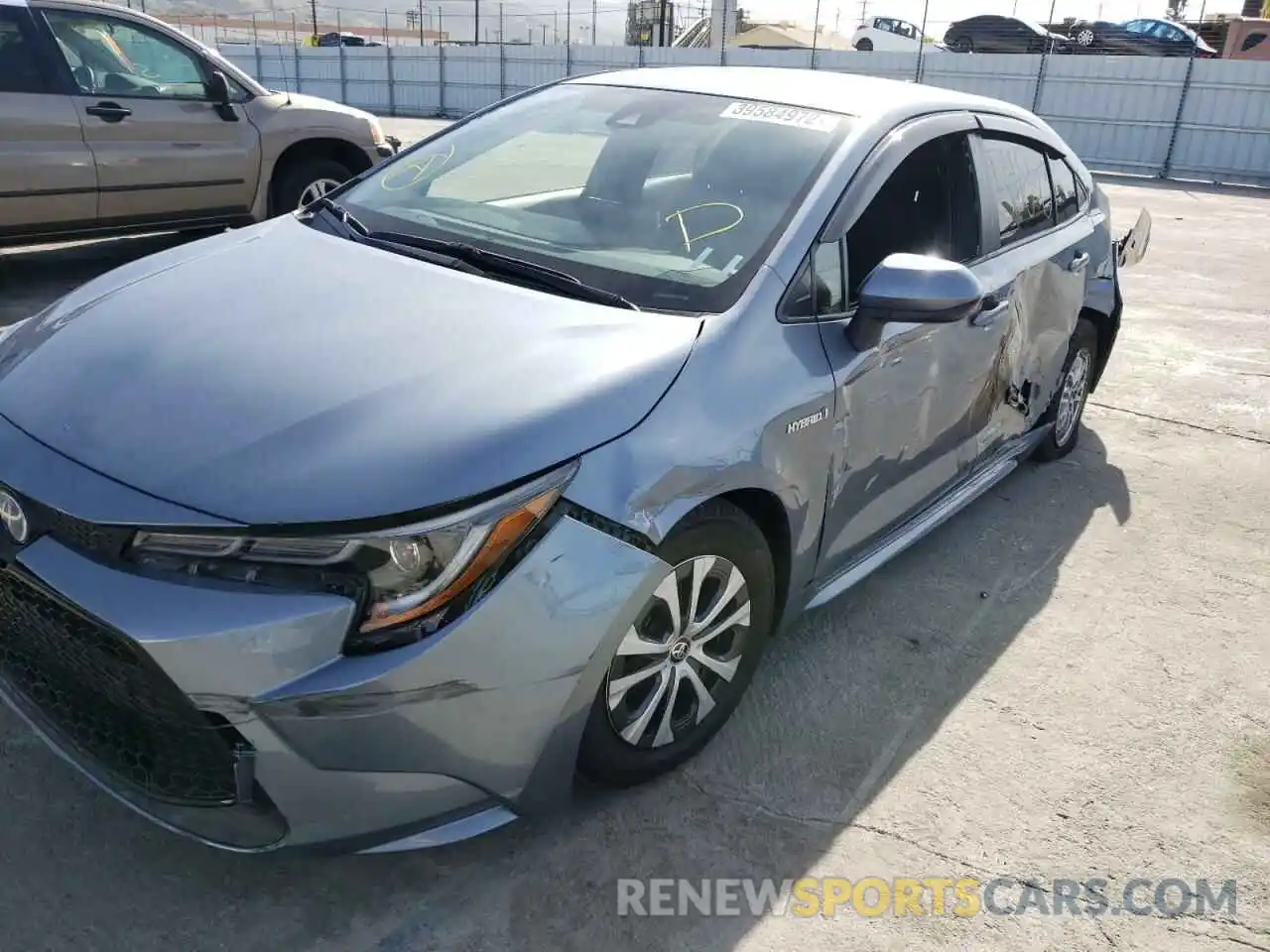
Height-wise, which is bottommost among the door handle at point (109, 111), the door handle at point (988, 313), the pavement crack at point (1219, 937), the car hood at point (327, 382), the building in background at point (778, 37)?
the pavement crack at point (1219, 937)

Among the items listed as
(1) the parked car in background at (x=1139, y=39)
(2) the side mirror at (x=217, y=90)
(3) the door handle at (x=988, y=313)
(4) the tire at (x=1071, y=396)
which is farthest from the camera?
(1) the parked car in background at (x=1139, y=39)

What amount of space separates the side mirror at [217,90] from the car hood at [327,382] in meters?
4.69

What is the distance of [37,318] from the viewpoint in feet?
8.67

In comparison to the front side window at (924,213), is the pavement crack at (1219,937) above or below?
below

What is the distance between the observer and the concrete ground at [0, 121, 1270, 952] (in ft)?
6.90

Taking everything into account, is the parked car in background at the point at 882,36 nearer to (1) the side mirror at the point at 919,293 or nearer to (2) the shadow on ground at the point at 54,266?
(2) the shadow on ground at the point at 54,266

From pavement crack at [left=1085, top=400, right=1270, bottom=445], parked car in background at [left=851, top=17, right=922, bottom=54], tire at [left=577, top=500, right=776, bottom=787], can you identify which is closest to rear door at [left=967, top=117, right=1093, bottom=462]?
tire at [left=577, top=500, right=776, bottom=787]

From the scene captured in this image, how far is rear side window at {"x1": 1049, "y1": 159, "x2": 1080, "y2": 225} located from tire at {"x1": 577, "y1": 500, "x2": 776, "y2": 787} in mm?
2458

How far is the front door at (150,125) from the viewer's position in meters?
6.21

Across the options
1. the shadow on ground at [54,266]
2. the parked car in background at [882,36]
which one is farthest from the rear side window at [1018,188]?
the parked car in background at [882,36]

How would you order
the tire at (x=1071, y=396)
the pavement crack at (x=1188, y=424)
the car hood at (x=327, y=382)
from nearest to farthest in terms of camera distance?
1. the car hood at (x=327, y=382)
2. the tire at (x=1071, y=396)
3. the pavement crack at (x=1188, y=424)

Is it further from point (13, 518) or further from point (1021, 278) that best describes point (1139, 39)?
point (13, 518)

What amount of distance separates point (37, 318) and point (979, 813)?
2.67 metres

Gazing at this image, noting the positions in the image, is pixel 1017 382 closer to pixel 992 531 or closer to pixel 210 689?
pixel 992 531
